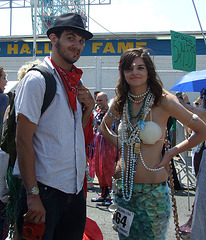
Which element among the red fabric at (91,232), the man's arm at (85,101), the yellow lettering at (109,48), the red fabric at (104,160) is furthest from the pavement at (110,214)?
the yellow lettering at (109,48)

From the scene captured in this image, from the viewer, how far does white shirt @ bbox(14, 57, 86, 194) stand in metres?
1.84

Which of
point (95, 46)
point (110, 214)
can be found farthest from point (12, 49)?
point (110, 214)

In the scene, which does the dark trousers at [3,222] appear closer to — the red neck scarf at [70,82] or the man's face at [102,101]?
the red neck scarf at [70,82]

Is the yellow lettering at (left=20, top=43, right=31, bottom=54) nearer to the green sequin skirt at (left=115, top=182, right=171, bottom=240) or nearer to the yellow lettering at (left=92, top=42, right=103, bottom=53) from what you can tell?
the yellow lettering at (left=92, top=42, right=103, bottom=53)

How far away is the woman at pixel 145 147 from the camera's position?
2346mm

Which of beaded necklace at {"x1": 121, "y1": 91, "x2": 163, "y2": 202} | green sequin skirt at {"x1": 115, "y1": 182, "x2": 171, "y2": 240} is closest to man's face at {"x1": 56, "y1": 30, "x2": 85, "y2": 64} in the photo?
beaded necklace at {"x1": 121, "y1": 91, "x2": 163, "y2": 202}

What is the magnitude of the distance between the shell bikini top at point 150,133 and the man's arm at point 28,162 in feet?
3.00

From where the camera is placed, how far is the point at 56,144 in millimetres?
1937

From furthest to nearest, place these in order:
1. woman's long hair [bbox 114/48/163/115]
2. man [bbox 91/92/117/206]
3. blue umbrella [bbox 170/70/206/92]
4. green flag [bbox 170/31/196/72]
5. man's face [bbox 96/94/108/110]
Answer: green flag [bbox 170/31/196/72]
man's face [bbox 96/94/108/110]
man [bbox 91/92/117/206]
blue umbrella [bbox 170/70/206/92]
woman's long hair [bbox 114/48/163/115]

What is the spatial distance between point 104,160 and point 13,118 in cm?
376

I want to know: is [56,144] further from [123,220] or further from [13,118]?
[123,220]

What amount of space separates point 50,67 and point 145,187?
111 centimetres

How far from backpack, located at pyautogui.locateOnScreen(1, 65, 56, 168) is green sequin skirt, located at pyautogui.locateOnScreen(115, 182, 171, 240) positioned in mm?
941

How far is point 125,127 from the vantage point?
261cm
